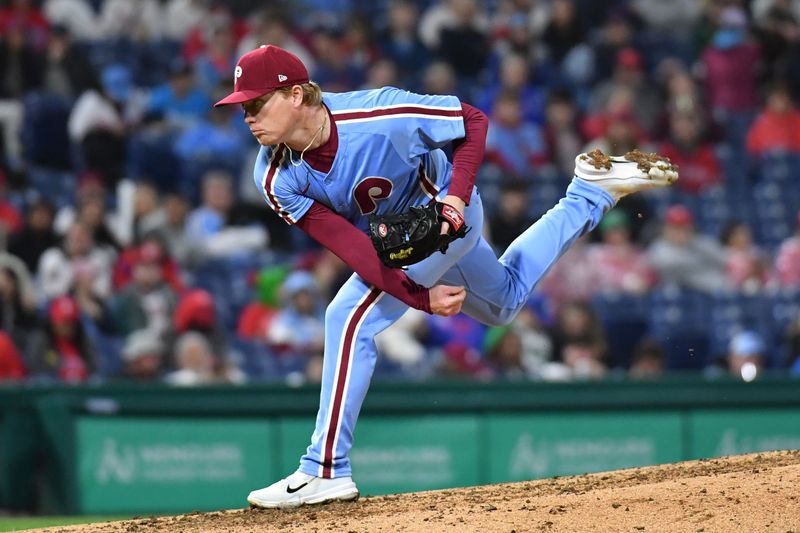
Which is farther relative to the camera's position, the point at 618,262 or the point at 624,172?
the point at 618,262

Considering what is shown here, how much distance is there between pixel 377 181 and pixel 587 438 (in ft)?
14.7

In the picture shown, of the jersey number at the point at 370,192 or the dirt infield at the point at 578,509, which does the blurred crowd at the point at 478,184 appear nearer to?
the dirt infield at the point at 578,509

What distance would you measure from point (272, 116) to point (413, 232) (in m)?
0.70

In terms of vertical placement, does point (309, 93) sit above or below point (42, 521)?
A: above

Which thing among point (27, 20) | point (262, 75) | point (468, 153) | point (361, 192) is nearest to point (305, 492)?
point (361, 192)

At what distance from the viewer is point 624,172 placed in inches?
239

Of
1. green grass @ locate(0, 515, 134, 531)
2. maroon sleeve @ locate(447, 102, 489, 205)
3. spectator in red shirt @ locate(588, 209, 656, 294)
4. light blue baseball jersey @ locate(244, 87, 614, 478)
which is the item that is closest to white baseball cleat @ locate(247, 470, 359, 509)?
light blue baseball jersey @ locate(244, 87, 614, 478)

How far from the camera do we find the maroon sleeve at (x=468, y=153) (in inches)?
200

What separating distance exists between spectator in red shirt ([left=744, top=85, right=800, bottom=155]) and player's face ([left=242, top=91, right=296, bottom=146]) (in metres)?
8.03

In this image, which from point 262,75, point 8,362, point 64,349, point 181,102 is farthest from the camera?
point 181,102

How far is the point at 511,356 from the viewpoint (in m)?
9.98

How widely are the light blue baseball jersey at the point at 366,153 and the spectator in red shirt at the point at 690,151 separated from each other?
7070 millimetres

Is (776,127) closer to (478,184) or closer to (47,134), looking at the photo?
(478,184)

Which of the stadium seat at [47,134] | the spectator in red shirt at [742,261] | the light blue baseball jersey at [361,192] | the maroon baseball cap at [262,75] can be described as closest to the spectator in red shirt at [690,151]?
the spectator in red shirt at [742,261]
